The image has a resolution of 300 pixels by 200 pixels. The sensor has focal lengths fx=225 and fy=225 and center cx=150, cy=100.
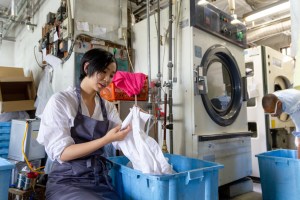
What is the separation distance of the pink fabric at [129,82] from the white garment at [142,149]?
80 centimetres

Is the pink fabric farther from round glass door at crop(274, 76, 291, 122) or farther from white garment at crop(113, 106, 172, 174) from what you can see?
round glass door at crop(274, 76, 291, 122)

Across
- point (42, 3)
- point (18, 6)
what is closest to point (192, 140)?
point (42, 3)

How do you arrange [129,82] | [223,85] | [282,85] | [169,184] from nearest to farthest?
1. [169,184]
2. [129,82]
3. [223,85]
4. [282,85]

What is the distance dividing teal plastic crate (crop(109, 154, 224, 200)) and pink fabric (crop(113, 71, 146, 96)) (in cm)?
84

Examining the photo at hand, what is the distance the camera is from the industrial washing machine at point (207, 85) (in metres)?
2.11

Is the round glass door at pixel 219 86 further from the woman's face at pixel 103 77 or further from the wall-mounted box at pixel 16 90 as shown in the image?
the wall-mounted box at pixel 16 90

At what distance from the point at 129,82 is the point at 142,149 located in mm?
954

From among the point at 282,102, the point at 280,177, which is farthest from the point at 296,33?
the point at 280,177

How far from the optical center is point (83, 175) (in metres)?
A: 1.25

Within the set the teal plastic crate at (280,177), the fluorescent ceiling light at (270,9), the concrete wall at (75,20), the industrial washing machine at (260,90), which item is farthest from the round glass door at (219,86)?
the concrete wall at (75,20)

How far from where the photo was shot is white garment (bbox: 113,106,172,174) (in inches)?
47.8

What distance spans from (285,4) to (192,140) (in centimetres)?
219

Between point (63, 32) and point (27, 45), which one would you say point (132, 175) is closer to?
point (63, 32)

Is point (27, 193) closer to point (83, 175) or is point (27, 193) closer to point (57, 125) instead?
point (83, 175)
